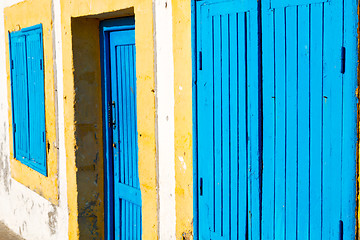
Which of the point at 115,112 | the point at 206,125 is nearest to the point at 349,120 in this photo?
the point at 206,125

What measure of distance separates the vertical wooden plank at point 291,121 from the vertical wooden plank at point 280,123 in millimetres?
27

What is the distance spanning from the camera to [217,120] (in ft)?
10.1

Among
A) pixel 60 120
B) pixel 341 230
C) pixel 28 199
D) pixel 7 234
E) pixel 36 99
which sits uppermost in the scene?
pixel 36 99

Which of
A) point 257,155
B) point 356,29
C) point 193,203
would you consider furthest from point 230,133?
point 356,29

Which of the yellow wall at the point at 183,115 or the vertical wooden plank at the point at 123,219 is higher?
the yellow wall at the point at 183,115

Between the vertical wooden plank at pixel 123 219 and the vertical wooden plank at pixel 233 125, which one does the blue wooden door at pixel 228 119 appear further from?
the vertical wooden plank at pixel 123 219

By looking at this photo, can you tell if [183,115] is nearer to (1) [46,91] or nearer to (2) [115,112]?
(2) [115,112]

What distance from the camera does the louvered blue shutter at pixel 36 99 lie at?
5.32m

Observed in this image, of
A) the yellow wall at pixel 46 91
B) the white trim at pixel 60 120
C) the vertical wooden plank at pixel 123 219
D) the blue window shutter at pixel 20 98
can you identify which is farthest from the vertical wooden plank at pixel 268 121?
the blue window shutter at pixel 20 98

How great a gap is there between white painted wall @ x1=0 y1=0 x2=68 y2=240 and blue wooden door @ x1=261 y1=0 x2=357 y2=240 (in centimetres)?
272

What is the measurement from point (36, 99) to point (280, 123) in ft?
11.4

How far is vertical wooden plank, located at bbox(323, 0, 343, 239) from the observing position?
2355mm

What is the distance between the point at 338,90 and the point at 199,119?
3.47 feet

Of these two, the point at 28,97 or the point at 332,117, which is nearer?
the point at 332,117
